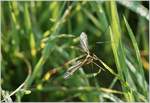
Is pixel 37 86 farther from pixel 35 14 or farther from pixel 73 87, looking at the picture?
pixel 35 14

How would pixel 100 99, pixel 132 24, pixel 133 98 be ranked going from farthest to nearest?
pixel 132 24 < pixel 100 99 < pixel 133 98

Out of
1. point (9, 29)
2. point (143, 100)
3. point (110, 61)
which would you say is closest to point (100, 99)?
point (143, 100)

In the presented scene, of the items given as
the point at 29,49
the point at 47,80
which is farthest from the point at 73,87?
the point at 29,49

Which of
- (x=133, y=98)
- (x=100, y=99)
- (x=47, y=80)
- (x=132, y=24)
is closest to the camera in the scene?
(x=133, y=98)

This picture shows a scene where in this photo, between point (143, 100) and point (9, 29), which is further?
point (9, 29)

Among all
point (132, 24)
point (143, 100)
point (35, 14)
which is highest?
point (35, 14)

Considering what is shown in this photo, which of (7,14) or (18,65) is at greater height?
(7,14)
